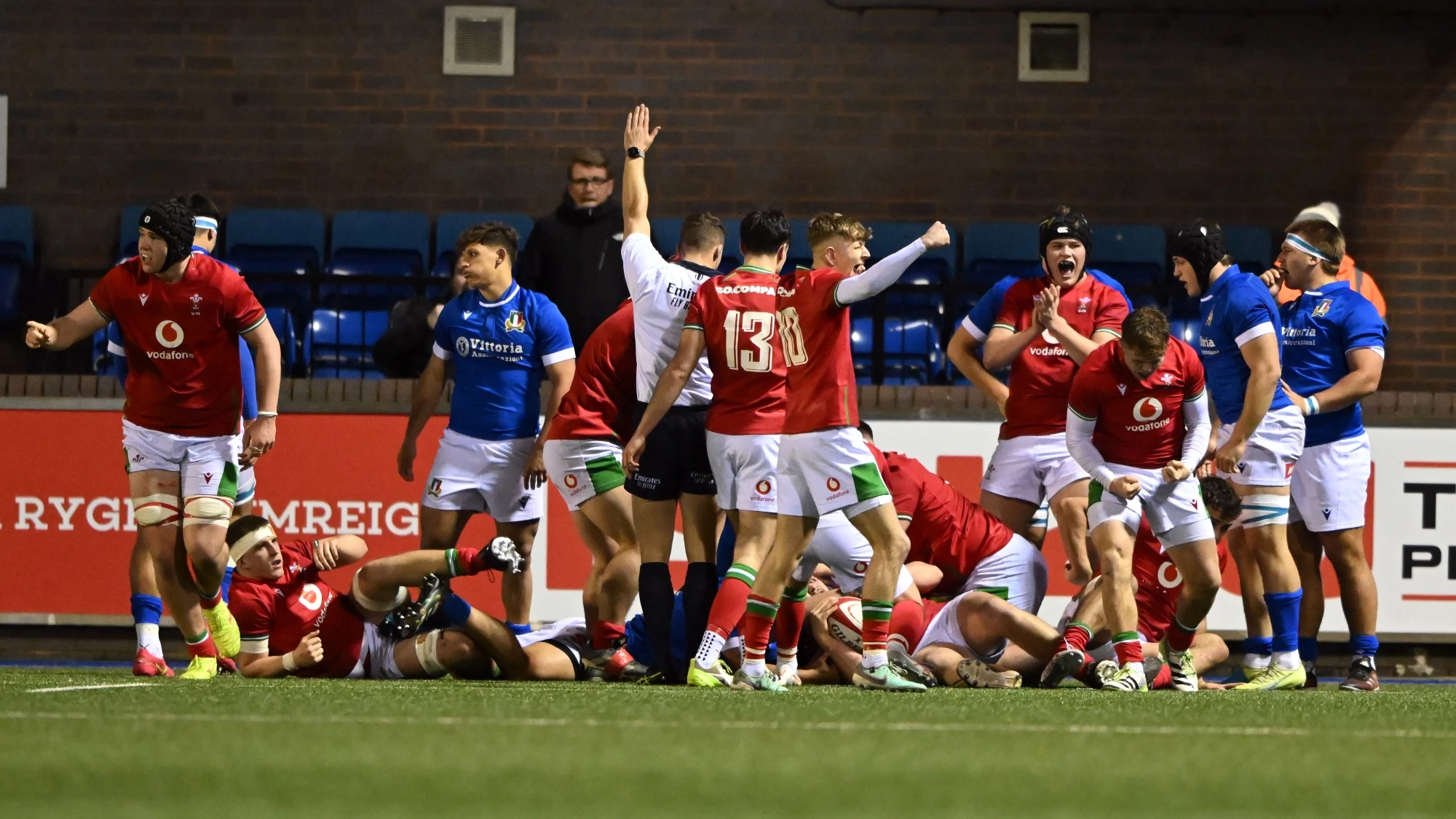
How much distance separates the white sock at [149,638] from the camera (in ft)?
24.2

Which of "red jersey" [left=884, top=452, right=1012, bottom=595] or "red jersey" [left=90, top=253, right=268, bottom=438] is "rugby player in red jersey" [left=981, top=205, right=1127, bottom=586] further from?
"red jersey" [left=90, top=253, right=268, bottom=438]

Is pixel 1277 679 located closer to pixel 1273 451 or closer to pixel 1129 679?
pixel 1273 451

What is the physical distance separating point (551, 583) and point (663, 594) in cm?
257

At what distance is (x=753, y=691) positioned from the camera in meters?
5.83

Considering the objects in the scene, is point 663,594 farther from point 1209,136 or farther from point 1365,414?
point 1209,136

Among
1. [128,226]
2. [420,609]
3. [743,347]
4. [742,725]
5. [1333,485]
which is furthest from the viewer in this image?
[128,226]

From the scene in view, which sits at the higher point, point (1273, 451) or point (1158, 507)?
point (1273, 451)

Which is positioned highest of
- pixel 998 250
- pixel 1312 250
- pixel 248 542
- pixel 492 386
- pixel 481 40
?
pixel 481 40

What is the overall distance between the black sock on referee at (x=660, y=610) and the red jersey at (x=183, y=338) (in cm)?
181

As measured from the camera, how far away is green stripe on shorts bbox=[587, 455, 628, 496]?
23.4ft

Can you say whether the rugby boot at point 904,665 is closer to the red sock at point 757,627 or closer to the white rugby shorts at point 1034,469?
the red sock at point 757,627

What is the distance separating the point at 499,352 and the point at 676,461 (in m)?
0.99

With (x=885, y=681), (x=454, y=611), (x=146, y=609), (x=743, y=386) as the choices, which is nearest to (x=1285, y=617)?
(x=885, y=681)

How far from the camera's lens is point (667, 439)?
6938 mm
